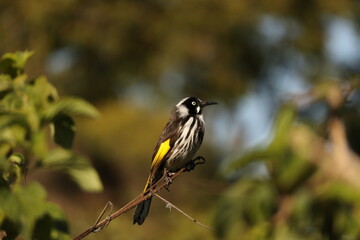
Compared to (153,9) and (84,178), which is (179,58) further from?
(84,178)

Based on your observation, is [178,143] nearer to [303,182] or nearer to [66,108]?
[303,182]

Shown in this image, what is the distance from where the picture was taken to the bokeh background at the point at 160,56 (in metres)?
19.0

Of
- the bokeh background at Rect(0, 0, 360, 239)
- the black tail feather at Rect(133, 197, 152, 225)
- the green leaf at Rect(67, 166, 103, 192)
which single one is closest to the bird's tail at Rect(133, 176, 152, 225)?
the black tail feather at Rect(133, 197, 152, 225)

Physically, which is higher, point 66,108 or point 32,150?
point 66,108

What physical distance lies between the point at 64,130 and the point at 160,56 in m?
17.8

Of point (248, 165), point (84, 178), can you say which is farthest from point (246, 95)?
point (84, 178)

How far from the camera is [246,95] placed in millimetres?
20297

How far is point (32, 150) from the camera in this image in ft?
9.93

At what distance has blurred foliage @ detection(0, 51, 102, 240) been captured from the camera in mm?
2691

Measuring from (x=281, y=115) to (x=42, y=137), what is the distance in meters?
2.14

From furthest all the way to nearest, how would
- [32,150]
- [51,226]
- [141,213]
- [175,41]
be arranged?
[175,41], [141,213], [32,150], [51,226]

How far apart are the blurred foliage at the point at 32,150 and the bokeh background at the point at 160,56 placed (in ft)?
49.4

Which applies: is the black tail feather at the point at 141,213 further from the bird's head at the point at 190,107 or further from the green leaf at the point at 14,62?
the bird's head at the point at 190,107

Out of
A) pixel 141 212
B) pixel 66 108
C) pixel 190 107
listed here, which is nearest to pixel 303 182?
pixel 190 107
